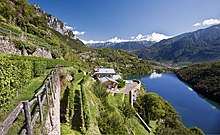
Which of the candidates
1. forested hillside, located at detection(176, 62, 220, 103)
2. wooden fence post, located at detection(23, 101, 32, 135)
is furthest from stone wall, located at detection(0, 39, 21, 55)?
forested hillside, located at detection(176, 62, 220, 103)

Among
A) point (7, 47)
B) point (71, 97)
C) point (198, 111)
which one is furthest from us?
point (198, 111)

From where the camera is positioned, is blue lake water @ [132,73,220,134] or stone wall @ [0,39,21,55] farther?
blue lake water @ [132,73,220,134]

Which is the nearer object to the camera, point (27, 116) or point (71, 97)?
point (27, 116)

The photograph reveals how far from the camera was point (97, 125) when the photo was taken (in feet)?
58.3

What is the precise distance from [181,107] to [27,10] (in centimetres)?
5411

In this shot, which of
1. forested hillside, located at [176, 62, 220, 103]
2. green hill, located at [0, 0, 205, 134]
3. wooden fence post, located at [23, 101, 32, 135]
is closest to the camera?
wooden fence post, located at [23, 101, 32, 135]

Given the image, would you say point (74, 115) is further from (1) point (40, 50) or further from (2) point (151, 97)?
(2) point (151, 97)

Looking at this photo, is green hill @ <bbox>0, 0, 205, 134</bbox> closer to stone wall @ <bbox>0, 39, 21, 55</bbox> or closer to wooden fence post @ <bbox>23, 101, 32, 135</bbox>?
stone wall @ <bbox>0, 39, 21, 55</bbox>

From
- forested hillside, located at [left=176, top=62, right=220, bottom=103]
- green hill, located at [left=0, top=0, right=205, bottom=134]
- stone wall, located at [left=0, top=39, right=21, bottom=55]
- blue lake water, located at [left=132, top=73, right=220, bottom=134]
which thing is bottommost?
blue lake water, located at [left=132, top=73, right=220, bottom=134]

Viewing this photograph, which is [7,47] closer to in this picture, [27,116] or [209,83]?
[27,116]

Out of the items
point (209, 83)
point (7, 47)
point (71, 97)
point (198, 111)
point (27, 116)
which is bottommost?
point (198, 111)

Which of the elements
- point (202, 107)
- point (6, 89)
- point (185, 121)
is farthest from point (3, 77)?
point (202, 107)

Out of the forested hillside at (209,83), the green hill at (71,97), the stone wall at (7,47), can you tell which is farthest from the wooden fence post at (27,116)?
the forested hillside at (209,83)

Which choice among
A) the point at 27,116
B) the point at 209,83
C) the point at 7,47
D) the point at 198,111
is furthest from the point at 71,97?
the point at 209,83
